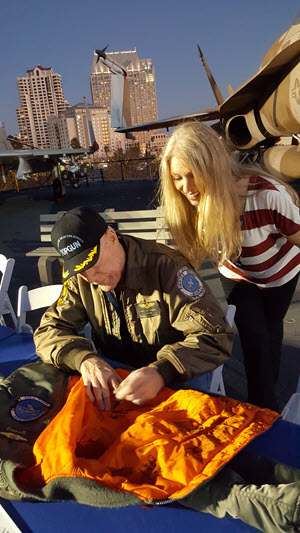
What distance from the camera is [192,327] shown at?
5.16 ft

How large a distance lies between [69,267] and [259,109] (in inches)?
320

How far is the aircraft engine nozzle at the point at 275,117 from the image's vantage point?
19.1ft

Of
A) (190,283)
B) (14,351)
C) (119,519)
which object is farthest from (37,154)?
(119,519)

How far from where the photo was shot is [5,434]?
1.23m

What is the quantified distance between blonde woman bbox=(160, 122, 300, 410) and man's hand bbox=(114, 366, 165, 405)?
26.5 inches

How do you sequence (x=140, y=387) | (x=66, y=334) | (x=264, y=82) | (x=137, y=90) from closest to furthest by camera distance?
(x=140, y=387), (x=66, y=334), (x=264, y=82), (x=137, y=90)

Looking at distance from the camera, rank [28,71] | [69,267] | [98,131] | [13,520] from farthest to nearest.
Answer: [28,71] → [98,131] → [69,267] → [13,520]

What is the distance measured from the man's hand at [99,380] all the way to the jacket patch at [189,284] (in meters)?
0.46

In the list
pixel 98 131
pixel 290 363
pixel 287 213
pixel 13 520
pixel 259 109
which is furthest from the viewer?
pixel 98 131

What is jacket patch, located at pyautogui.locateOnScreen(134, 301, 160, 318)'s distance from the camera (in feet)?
5.45

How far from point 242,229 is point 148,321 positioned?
2.45ft

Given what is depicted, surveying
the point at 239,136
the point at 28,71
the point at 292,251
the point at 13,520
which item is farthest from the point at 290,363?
the point at 28,71

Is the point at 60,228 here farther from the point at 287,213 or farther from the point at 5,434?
the point at 287,213

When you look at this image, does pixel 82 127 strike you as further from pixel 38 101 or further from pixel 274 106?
pixel 274 106
